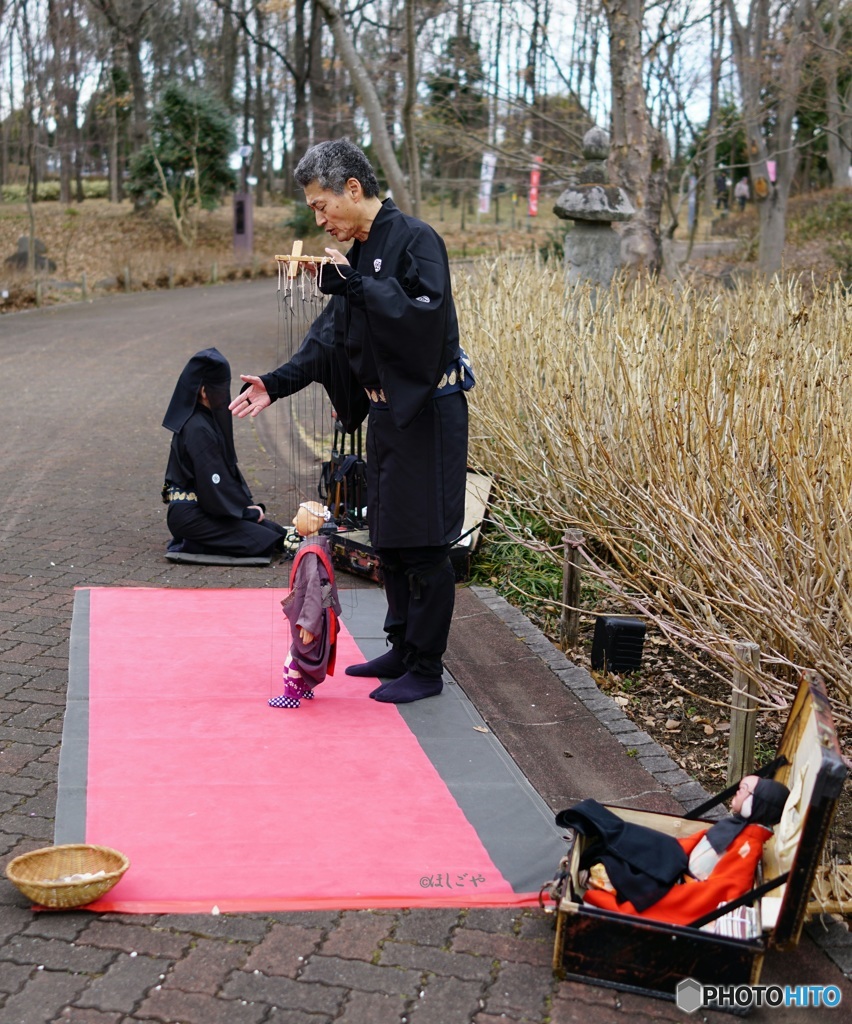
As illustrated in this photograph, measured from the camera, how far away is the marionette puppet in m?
3.00

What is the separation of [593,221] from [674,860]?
726 centimetres

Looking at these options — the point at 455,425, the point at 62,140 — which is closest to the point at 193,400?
the point at 455,425

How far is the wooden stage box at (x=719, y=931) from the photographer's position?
9.21 feet

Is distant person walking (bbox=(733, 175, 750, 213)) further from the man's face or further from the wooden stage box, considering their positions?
the wooden stage box

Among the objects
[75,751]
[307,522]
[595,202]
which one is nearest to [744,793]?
[307,522]

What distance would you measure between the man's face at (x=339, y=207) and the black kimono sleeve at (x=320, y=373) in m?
0.46

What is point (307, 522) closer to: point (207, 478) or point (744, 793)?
point (744, 793)

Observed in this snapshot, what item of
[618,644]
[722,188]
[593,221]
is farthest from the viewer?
[722,188]

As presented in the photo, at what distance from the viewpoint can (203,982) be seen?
2873 mm

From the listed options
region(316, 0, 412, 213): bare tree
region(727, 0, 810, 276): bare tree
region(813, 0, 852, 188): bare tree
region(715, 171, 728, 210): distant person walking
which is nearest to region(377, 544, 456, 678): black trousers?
region(316, 0, 412, 213): bare tree

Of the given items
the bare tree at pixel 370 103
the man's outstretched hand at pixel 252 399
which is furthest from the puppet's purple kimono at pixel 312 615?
the bare tree at pixel 370 103

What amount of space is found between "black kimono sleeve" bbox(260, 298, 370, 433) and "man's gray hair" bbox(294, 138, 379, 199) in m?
0.62

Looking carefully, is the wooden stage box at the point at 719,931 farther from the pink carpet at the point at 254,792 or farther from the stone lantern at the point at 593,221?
the stone lantern at the point at 593,221

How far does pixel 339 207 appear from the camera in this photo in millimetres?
4289
